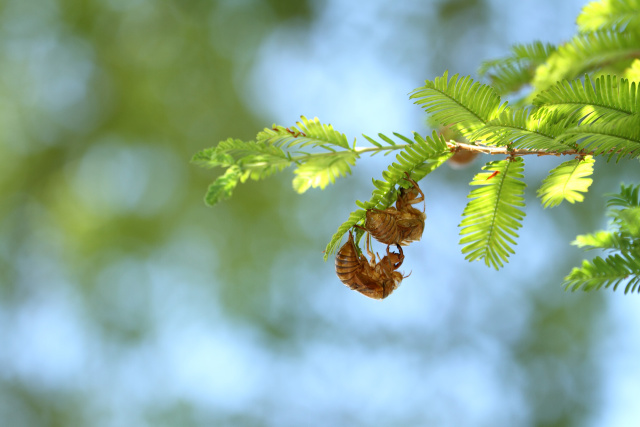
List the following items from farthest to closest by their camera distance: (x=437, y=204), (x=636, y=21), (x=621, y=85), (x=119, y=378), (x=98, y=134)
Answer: (x=98, y=134)
(x=119, y=378)
(x=437, y=204)
(x=636, y=21)
(x=621, y=85)

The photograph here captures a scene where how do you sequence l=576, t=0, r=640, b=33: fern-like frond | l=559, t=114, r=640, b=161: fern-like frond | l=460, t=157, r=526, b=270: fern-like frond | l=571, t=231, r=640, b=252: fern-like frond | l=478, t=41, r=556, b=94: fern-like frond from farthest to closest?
l=478, t=41, r=556, b=94: fern-like frond → l=576, t=0, r=640, b=33: fern-like frond → l=571, t=231, r=640, b=252: fern-like frond → l=460, t=157, r=526, b=270: fern-like frond → l=559, t=114, r=640, b=161: fern-like frond

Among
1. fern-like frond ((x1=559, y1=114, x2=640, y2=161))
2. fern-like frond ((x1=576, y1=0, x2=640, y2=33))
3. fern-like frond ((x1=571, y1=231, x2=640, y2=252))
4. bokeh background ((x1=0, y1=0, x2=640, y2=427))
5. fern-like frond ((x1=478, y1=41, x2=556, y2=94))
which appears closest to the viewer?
fern-like frond ((x1=559, y1=114, x2=640, y2=161))

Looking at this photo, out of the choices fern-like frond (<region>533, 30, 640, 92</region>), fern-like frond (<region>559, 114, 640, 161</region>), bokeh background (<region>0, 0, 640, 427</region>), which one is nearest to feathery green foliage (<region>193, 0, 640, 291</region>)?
fern-like frond (<region>559, 114, 640, 161</region>)

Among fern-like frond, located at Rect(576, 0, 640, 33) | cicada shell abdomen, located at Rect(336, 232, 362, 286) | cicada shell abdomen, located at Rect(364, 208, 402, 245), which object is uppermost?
fern-like frond, located at Rect(576, 0, 640, 33)

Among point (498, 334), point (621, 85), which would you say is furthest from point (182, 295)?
point (621, 85)

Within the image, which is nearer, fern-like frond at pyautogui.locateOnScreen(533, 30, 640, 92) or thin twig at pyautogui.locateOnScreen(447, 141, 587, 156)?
thin twig at pyautogui.locateOnScreen(447, 141, 587, 156)

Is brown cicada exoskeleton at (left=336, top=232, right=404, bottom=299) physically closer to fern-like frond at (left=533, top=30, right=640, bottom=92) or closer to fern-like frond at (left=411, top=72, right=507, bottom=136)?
fern-like frond at (left=411, top=72, right=507, bottom=136)

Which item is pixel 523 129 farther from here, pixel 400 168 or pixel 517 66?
pixel 517 66

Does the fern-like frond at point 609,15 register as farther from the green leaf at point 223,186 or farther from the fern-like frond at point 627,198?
the green leaf at point 223,186

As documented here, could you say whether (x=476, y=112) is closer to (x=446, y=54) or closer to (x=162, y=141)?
(x=446, y=54)
